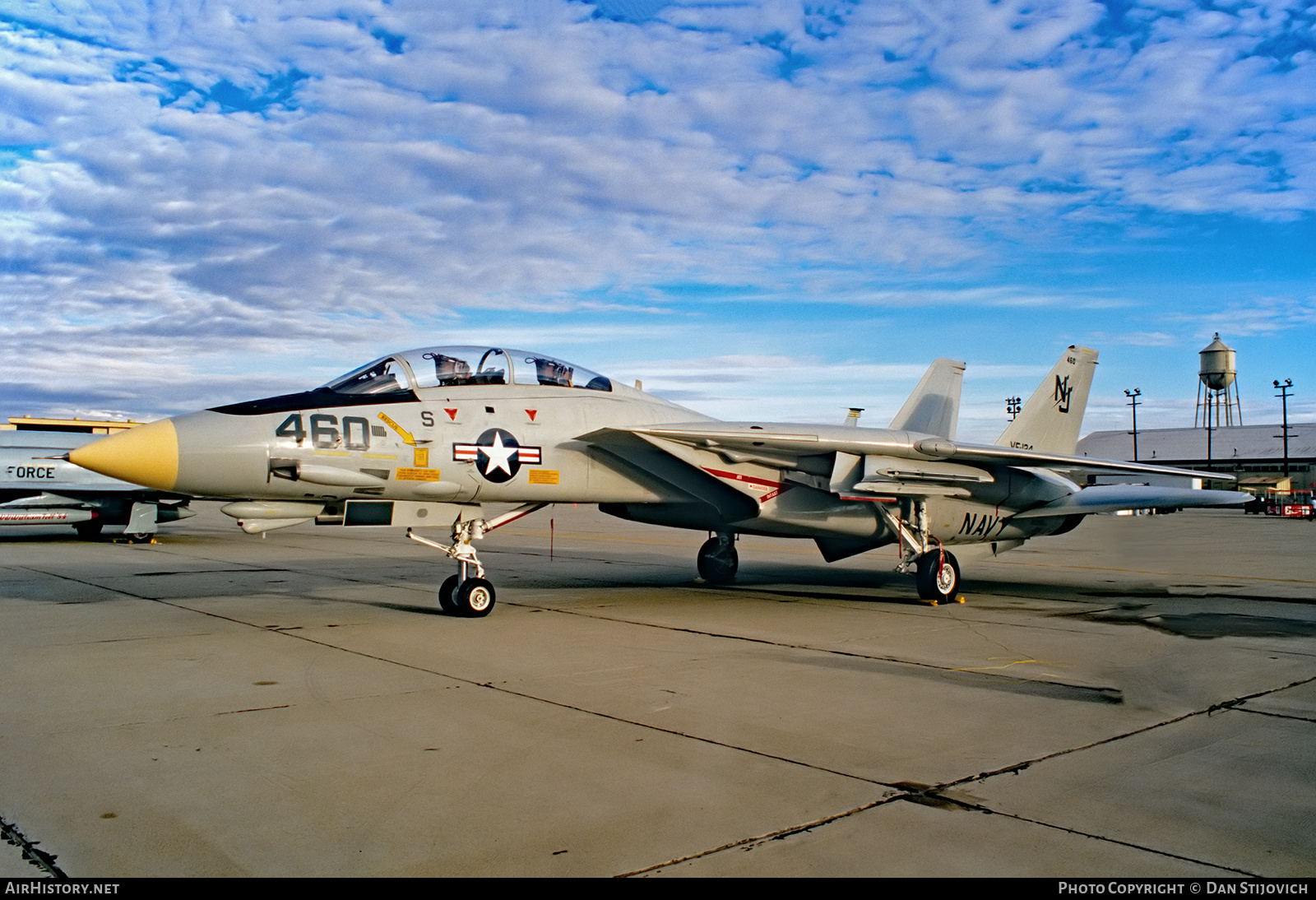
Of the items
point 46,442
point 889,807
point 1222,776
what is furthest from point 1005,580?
point 46,442

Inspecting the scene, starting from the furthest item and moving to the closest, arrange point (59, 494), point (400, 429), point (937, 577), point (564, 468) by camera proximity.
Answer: point (59, 494)
point (937, 577)
point (564, 468)
point (400, 429)

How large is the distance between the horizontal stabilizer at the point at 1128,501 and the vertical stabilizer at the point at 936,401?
2.54 m

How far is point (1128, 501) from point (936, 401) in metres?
3.43

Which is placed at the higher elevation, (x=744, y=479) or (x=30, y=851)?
(x=744, y=479)

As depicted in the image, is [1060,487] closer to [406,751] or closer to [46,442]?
[406,751]

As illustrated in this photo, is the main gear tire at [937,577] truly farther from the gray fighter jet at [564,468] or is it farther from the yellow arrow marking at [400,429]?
the yellow arrow marking at [400,429]

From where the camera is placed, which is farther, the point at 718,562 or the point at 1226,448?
the point at 1226,448

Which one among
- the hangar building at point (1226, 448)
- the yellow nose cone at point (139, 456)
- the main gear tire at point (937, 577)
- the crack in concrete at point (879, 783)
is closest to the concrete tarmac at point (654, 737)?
the crack in concrete at point (879, 783)

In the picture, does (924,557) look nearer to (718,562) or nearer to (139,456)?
(718,562)

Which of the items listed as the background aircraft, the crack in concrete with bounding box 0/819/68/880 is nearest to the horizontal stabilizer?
the crack in concrete with bounding box 0/819/68/880

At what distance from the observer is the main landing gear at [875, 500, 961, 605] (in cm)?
1138

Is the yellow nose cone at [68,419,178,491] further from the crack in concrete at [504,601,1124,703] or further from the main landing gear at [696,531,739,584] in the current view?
the main landing gear at [696,531,739,584]

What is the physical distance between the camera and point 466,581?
9531 millimetres

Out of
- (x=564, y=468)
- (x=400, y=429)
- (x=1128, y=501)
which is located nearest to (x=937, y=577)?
Result: (x=1128, y=501)
